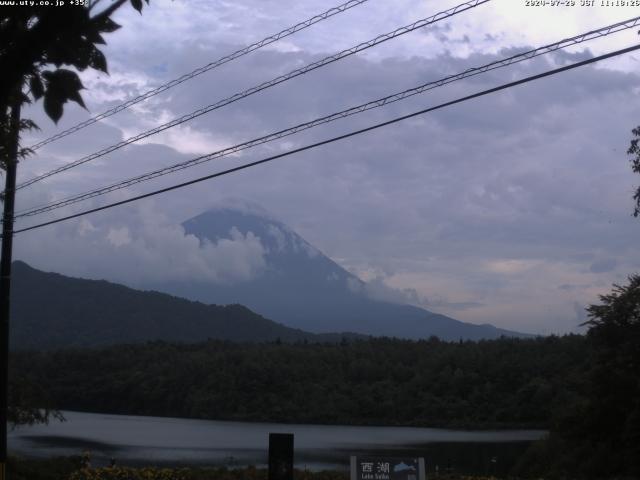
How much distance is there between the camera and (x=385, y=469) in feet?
39.1

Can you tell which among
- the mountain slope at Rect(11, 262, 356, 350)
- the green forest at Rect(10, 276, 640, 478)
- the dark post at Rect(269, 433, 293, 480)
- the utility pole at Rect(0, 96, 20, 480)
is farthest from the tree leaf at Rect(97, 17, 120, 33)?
the mountain slope at Rect(11, 262, 356, 350)

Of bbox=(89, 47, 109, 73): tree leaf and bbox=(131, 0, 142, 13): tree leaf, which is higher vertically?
bbox=(131, 0, 142, 13): tree leaf

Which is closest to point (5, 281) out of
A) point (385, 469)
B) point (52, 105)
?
point (385, 469)

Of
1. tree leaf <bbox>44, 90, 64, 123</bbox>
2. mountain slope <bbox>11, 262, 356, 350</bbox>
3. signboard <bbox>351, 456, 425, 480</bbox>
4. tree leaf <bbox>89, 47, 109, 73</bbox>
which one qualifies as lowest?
signboard <bbox>351, 456, 425, 480</bbox>

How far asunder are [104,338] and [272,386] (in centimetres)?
8007

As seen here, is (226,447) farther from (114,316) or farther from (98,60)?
(114,316)

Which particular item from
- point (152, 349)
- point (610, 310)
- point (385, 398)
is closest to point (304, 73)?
point (610, 310)

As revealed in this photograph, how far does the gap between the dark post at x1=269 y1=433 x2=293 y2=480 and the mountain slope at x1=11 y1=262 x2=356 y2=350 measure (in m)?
143

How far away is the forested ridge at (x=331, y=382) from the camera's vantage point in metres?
74.8

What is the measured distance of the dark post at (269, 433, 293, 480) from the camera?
38.2ft

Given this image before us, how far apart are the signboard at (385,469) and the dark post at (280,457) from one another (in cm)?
92

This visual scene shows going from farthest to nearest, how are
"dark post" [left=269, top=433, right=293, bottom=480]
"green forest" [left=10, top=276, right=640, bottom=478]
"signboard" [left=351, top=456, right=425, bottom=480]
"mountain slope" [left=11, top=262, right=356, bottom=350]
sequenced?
"mountain slope" [left=11, top=262, right=356, bottom=350] < "green forest" [left=10, top=276, right=640, bottom=478] < "signboard" [left=351, top=456, right=425, bottom=480] < "dark post" [left=269, top=433, right=293, bottom=480]

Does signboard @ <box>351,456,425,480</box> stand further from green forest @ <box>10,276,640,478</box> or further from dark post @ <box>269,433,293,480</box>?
green forest @ <box>10,276,640,478</box>

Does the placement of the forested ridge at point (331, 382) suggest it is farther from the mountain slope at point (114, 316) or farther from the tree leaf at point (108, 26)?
the tree leaf at point (108, 26)
